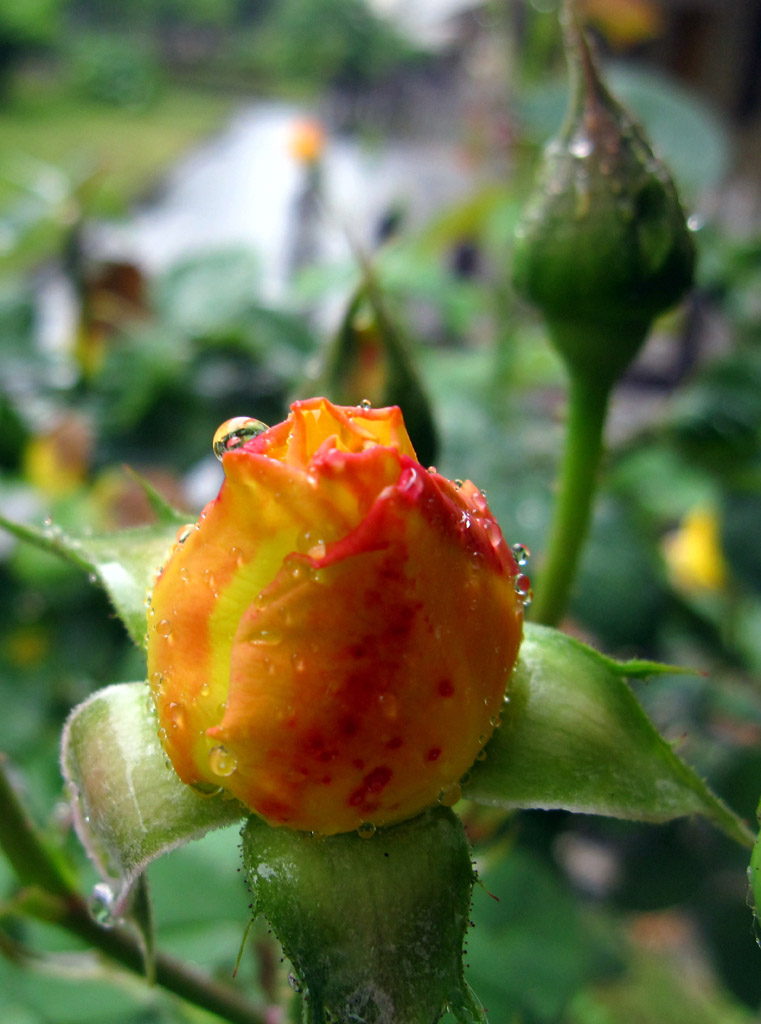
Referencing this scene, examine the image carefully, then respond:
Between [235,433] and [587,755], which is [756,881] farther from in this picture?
[235,433]

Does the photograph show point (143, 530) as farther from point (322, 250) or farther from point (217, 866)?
point (322, 250)

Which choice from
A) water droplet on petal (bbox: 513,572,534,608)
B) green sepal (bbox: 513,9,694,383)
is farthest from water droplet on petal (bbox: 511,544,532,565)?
green sepal (bbox: 513,9,694,383)

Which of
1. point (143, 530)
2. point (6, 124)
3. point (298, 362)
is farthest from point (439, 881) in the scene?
point (6, 124)

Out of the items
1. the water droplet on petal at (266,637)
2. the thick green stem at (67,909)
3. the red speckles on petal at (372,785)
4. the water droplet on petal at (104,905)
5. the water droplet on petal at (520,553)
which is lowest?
the thick green stem at (67,909)

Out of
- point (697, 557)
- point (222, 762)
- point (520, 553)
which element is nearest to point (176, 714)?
point (222, 762)

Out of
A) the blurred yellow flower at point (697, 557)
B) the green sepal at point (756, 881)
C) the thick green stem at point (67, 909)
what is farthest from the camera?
the blurred yellow flower at point (697, 557)

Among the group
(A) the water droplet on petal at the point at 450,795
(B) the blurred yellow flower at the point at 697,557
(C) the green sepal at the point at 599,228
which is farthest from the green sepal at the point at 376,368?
(B) the blurred yellow flower at the point at 697,557

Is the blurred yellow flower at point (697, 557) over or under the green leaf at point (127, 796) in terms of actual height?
under

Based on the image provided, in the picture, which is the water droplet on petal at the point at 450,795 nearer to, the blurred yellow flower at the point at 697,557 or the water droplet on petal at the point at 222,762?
the water droplet on petal at the point at 222,762
